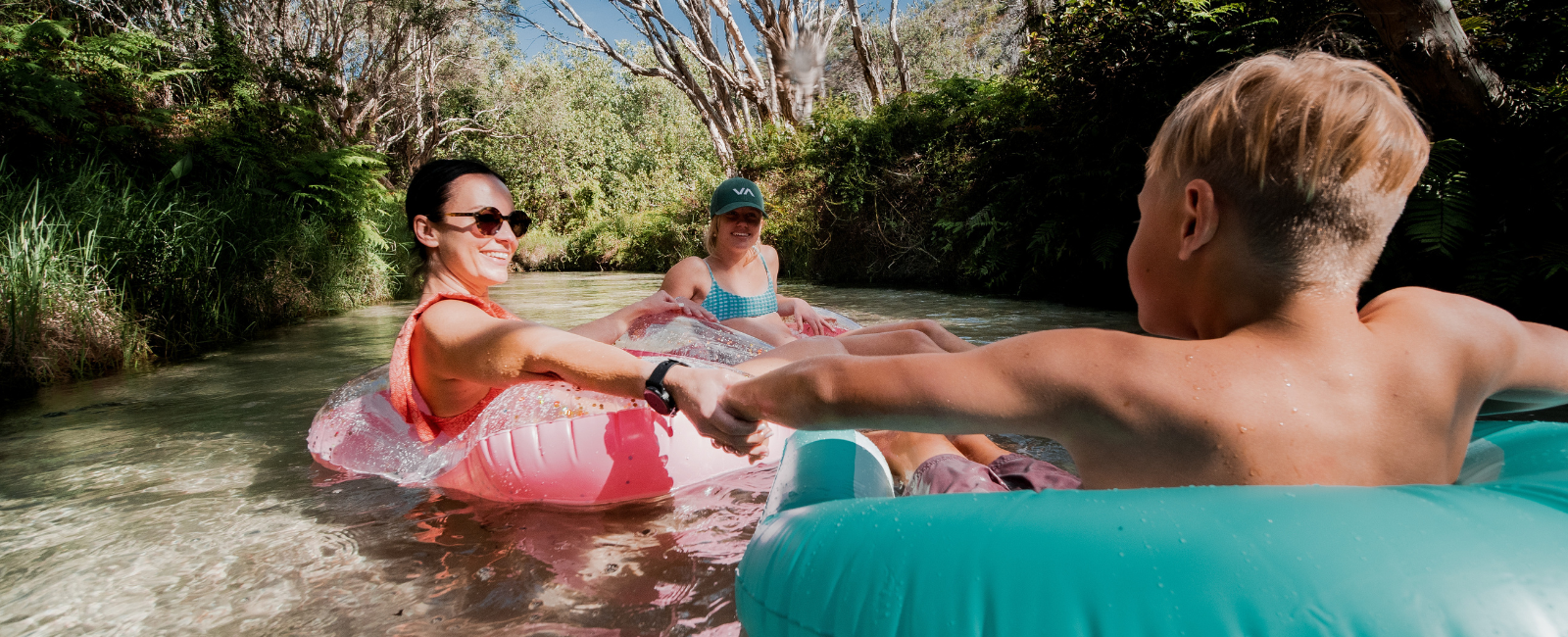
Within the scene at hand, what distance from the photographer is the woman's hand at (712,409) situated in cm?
205

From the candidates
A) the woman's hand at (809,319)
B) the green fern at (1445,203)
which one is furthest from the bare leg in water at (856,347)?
the green fern at (1445,203)

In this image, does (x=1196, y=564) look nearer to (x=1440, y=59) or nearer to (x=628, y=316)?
(x=628, y=316)

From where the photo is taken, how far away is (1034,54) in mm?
9664

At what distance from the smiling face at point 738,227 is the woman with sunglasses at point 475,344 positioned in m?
1.69

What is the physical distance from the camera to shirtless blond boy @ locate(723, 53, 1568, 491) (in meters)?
1.21

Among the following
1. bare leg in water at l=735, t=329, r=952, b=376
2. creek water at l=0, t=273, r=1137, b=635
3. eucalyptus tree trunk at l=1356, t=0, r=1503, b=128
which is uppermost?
eucalyptus tree trunk at l=1356, t=0, r=1503, b=128

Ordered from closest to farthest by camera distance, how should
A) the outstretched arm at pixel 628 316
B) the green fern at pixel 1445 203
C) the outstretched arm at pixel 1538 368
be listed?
the outstretched arm at pixel 1538 368
the outstretched arm at pixel 628 316
the green fern at pixel 1445 203

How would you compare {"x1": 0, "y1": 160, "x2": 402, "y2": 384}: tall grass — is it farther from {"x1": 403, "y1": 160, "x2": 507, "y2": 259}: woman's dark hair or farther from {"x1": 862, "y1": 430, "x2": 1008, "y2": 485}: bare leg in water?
{"x1": 862, "y1": 430, "x2": 1008, "y2": 485}: bare leg in water

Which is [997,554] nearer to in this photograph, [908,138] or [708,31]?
[908,138]

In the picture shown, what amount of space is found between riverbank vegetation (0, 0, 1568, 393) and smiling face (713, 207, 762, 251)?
6.73ft

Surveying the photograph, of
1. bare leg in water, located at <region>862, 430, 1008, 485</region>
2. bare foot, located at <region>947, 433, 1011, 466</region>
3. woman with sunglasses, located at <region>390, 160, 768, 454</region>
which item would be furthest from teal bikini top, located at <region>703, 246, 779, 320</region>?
bare foot, located at <region>947, 433, 1011, 466</region>

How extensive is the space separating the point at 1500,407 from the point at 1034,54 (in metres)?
8.61

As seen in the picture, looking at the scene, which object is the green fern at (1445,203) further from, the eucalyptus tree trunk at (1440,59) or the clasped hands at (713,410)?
the clasped hands at (713,410)

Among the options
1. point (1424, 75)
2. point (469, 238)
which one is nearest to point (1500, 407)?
point (469, 238)
